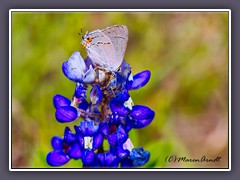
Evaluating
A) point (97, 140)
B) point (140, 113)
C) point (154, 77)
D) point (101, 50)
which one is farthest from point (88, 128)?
point (154, 77)

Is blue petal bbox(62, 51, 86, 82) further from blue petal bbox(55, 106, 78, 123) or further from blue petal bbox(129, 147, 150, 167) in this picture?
blue petal bbox(129, 147, 150, 167)

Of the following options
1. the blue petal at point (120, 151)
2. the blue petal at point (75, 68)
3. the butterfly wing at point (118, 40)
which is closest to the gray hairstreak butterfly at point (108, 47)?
the butterfly wing at point (118, 40)

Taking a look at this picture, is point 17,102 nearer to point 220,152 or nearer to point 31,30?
point 31,30

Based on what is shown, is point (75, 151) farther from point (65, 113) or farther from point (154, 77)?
point (154, 77)

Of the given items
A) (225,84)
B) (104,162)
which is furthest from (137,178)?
(225,84)

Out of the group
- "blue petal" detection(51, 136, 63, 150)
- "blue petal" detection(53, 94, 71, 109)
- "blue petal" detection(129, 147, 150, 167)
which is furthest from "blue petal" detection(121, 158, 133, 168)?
"blue petal" detection(53, 94, 71, 109)

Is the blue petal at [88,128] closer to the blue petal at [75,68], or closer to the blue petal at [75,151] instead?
the blue petal at [75,151]
